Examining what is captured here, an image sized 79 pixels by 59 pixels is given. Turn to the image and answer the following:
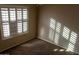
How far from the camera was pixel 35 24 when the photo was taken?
1382mm

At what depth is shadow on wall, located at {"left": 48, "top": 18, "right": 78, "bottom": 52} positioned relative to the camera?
1.35 metres

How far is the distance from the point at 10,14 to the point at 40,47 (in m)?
0.55

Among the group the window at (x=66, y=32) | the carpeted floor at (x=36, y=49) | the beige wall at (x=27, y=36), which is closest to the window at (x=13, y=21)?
the beige wall at (x=27, y=36)

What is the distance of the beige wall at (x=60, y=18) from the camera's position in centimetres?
129

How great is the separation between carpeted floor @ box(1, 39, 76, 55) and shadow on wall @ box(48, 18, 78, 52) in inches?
3.0

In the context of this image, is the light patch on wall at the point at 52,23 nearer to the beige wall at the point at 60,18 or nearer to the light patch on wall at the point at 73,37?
the beige wall at the point at 60,18

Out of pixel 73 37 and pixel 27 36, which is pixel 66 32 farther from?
pixel 27 36

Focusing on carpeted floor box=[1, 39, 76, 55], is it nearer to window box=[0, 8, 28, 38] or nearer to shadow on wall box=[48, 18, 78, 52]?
shadow on wall box=[48, 18, 78, 52]

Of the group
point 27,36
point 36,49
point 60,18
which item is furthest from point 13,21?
point 60,18

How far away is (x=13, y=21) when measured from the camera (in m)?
1.32

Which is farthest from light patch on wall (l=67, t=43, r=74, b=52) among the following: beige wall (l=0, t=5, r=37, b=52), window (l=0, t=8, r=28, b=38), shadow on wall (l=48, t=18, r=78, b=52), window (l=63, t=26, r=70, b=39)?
window (l=0, t=8, r=28, b=38)
